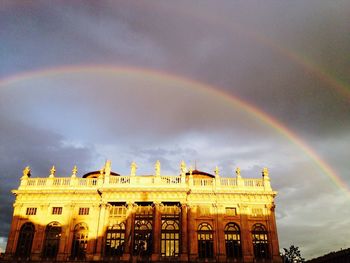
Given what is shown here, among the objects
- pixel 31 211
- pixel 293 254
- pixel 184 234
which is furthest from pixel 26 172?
pixel 293 254

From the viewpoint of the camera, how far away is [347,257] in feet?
107

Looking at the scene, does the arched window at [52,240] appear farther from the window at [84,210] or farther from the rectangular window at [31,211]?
the window at [84,210]

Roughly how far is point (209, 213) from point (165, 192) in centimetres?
654

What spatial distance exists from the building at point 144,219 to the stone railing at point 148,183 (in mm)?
134

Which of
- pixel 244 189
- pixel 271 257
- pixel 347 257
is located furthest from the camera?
pixel 244 189

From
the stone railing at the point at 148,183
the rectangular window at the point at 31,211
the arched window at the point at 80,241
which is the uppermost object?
the stone railing at the point at 148,183

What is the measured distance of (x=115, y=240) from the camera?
43.8 metres

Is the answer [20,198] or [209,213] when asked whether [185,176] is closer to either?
[209,213]

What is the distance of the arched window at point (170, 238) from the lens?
4306cm

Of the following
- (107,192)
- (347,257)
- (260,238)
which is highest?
(107,192)

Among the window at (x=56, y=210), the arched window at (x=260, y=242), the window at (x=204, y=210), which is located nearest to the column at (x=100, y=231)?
the window at (x=56, y=210)

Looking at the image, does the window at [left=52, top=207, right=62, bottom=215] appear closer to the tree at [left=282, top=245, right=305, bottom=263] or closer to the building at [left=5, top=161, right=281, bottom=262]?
the building at [left=5, top=161, right=281, bottom=262]

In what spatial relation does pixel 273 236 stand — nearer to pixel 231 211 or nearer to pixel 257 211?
pixel 257 211

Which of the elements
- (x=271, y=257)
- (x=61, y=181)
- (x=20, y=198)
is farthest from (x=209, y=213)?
(x=20, y=198)
